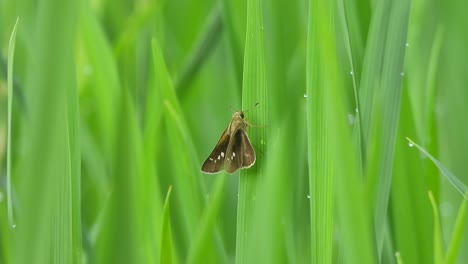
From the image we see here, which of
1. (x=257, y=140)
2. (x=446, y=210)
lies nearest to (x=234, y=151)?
(x=257, y=140)

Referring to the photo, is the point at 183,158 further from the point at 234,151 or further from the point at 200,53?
the point at 200,53

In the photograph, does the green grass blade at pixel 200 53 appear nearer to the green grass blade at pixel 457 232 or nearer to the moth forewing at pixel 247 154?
the moth forewing at pixel 247 154

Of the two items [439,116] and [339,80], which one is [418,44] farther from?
[339,80]

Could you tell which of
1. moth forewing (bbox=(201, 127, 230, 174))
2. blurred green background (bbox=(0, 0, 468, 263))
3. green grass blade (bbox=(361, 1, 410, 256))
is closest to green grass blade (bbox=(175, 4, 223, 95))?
blurred green background (bbox=(0, 0, 468, 263))

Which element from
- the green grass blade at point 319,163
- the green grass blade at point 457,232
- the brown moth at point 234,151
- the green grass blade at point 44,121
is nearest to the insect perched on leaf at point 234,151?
the brown moth at point 234,151

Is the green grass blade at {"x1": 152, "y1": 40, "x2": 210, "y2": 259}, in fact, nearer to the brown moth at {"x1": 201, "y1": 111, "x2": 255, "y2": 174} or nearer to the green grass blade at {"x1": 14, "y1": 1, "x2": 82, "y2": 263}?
the brown moth at {"x1": 201, "y1": 111, "x2": 255, "y2": 174}
